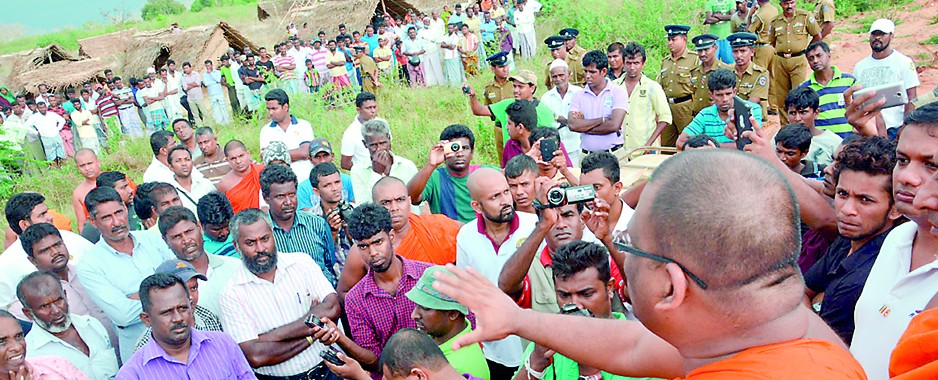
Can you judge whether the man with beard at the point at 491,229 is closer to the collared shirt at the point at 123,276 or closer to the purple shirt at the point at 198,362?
the purple shirt at the point at 198,362

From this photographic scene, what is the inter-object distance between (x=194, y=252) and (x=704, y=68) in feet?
18.3

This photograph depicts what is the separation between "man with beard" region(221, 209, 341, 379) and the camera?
3762mm

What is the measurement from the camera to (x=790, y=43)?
873cm

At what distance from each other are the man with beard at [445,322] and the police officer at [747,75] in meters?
5.12

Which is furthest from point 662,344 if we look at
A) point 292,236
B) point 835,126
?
point 835,126

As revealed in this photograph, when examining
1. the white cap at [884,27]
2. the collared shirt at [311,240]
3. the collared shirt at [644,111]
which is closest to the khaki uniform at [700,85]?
the collared shirt at [644,111]

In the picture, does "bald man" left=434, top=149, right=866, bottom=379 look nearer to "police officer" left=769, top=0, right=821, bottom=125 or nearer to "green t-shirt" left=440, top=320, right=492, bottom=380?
"green t-shirt" left=440, top=320, right=492, bottom=380

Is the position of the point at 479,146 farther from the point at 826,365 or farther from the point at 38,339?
the point at 826,365

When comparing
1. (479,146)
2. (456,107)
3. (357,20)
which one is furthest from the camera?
(357,20)

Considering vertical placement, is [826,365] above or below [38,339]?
above

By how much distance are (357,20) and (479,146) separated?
35.4 ft

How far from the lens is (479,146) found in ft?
32.6

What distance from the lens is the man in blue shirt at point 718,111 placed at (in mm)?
5852

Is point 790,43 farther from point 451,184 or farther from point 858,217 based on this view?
point 858,217
